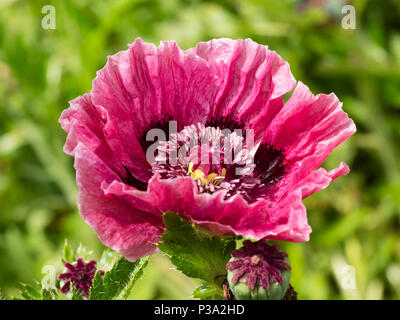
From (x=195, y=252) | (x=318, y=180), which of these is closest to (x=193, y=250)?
(x=195, y=252)

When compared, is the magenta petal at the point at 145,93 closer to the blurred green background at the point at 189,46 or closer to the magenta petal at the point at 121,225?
the magenta petal at the point at 121,225

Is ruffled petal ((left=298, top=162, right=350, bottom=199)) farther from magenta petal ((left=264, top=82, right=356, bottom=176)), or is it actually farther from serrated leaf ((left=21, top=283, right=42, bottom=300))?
serrated leaf ((left=21, top=283, right=42, bottom=300))

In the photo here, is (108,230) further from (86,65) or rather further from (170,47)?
(86,65)

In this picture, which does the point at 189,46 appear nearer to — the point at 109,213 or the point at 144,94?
the point at 144,94

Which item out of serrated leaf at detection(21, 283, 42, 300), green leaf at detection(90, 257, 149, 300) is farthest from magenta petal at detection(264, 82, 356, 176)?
serrated leaf at detection(21, 283, 42, 300)

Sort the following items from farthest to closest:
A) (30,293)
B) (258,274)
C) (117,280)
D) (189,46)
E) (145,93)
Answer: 1. (189,46)
2. (145,93)
3. (30,293)
4. (117,280)
5. (258,274)

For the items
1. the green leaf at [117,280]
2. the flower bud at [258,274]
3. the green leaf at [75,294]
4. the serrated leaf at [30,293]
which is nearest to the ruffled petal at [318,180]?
the flower bud at [258,274]
